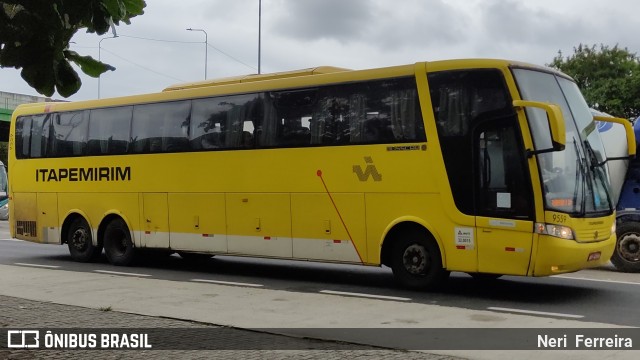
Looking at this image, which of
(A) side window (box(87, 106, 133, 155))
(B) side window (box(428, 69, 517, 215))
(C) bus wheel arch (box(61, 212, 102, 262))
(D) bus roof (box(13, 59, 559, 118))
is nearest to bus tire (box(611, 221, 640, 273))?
(D) bus roof (box(13, 59, 559, 118))

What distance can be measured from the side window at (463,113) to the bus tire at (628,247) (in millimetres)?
4430

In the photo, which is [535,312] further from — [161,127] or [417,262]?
[161,127]

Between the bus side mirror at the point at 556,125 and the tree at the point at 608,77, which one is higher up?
the tree at the point at 608,77

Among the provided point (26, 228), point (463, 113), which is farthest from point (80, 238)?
point (463, 113)

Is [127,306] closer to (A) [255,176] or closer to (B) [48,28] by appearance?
(A) [255,176]

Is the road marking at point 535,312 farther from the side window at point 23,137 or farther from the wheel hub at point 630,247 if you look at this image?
the side window at point 23,137

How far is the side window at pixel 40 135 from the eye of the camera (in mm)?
16156

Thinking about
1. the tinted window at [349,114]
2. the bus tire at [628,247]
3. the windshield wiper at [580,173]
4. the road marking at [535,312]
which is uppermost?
the tinted window at [349,114]

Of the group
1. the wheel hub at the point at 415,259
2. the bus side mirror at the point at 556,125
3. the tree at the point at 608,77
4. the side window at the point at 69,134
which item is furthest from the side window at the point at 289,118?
the tree at the point at 608,77

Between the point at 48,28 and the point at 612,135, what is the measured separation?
37.1 ft

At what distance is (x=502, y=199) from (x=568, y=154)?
113 centimetres

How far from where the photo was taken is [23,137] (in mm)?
16672

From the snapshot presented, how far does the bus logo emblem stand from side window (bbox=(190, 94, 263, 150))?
2160 millimetres

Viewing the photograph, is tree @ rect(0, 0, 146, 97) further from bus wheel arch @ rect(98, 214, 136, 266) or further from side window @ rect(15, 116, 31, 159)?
side window @ rect(15, 116, 31, 159)
